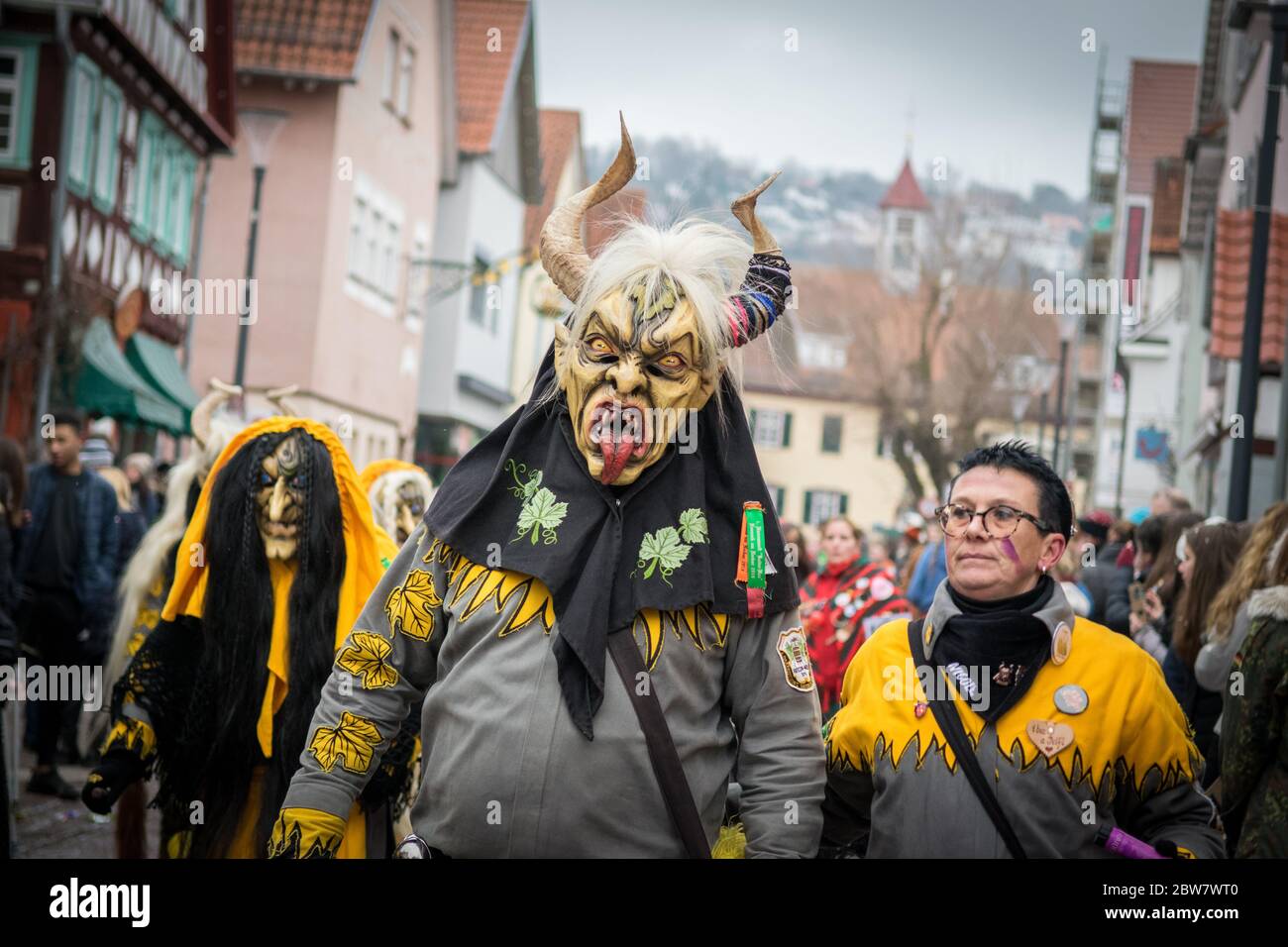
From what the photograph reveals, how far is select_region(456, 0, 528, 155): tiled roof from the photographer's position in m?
37.1

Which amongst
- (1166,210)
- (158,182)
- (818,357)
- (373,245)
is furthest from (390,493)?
(818,357)

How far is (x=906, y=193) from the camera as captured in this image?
378ft

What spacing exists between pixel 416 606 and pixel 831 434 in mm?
70705

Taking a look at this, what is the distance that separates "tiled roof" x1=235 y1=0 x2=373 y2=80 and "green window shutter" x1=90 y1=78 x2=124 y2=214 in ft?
19.6

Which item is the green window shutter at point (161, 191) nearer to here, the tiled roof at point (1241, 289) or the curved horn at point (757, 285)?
the tiled roof at point (1241, 289)

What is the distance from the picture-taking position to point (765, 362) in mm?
4039

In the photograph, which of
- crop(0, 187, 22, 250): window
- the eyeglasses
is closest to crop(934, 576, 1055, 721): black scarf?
the eyeglasses

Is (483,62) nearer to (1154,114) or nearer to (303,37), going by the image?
(303,37)

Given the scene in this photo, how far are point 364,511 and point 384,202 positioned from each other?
27114 mm

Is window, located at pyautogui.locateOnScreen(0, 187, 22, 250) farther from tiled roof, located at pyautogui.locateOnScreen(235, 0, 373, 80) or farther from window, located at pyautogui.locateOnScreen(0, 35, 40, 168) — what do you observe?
tiled roof, located at pyautogui.locateOnScreen(235, 0, 373, 80)

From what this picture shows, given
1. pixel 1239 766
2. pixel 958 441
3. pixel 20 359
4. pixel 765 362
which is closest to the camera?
pixel 765 362

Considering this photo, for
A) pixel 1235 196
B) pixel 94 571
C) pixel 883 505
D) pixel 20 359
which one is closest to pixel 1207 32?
pixel 1235 196

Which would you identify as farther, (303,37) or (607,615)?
(303,37)

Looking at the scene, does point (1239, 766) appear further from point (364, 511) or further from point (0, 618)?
Answer: point (0, 618)
